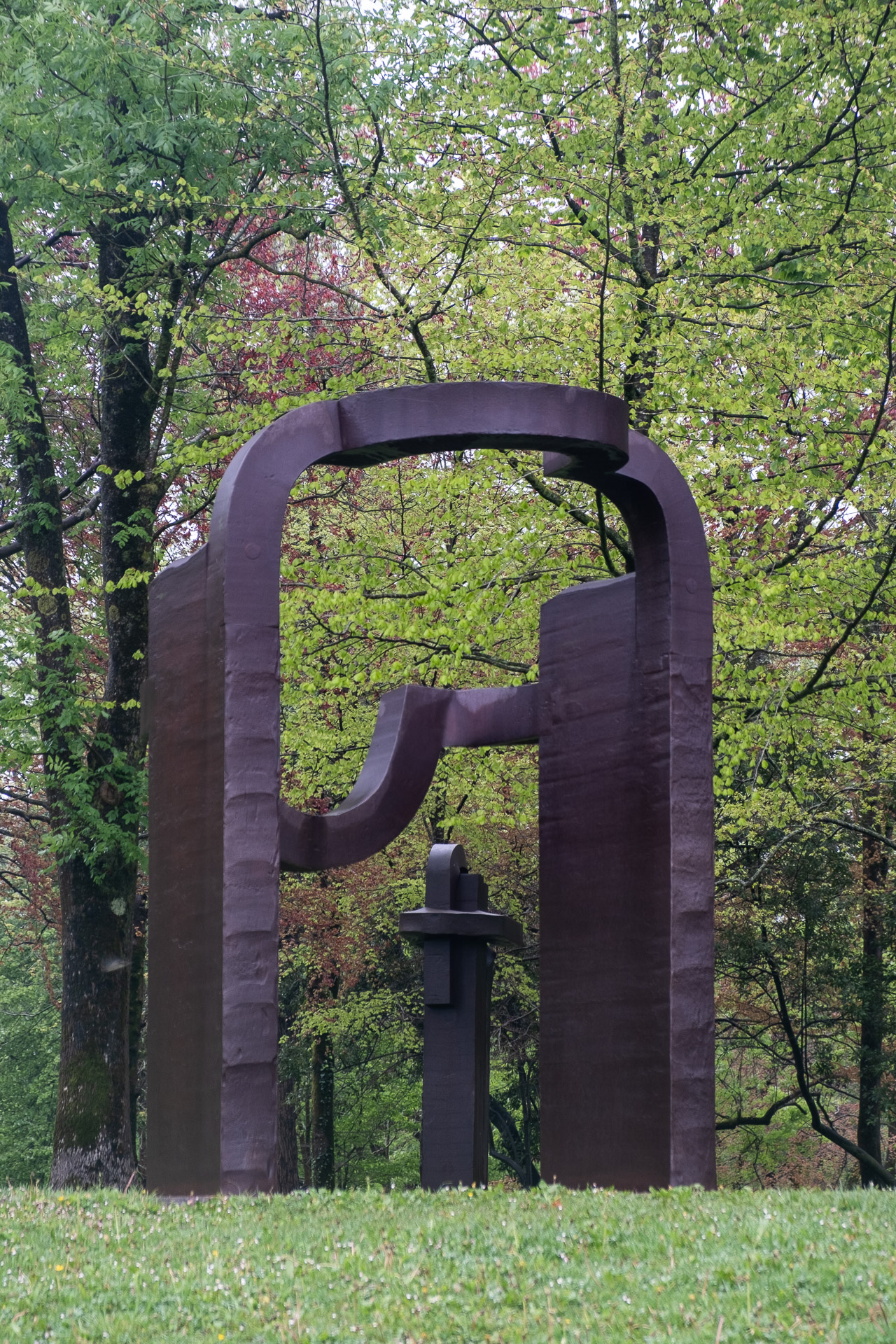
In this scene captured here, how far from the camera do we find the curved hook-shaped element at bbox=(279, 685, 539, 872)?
8609 millimetres

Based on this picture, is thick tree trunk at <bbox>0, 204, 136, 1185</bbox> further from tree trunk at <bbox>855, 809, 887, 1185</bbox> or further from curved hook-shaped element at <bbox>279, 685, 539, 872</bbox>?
tree trunk at <bbox>855, 809, 887, 1185</bbox>

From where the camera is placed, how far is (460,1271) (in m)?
4.70

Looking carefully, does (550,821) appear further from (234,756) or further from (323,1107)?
(323,1107)

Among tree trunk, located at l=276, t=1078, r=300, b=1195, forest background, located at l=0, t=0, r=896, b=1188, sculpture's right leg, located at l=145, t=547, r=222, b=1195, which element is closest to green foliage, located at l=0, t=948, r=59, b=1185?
tree trunk, located at l=276, t=1078, r=300, b=1195

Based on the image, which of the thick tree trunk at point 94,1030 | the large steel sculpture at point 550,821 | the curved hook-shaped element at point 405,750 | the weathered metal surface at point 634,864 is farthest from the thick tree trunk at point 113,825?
the weathered metal surface at point 634,864

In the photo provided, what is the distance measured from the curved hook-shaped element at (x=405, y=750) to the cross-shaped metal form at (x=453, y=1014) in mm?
762

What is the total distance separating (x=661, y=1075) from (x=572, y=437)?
133 inches

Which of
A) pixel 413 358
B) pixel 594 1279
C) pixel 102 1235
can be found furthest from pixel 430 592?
pixel 594 1279

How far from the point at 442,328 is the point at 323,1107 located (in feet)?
39.0

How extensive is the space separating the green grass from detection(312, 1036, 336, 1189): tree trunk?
44.8 feet

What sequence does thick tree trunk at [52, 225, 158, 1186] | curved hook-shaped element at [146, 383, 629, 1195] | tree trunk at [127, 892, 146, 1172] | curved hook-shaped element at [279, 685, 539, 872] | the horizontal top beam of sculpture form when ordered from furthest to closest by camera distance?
tree trunk at [127, 892, 146, 1172], thick tree trunk at [52, 225, 158, 1186], curved hook-shaped element at [279, 685, 539, 872], the horizontal top beam of sculpture, curved hook-shaped element at [146, 383, 629, 1195]

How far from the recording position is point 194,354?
16.5m

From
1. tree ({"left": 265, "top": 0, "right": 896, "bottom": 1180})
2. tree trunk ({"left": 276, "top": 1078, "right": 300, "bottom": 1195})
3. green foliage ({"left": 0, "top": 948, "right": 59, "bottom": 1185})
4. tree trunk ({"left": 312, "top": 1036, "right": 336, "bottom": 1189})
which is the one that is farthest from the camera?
green foliage ({"left": 0, "top": 948, "right": 59, "bottom": 1185})

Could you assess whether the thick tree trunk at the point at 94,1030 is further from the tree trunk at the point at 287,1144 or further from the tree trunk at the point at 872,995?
the tree trunk at the point at 872,995
